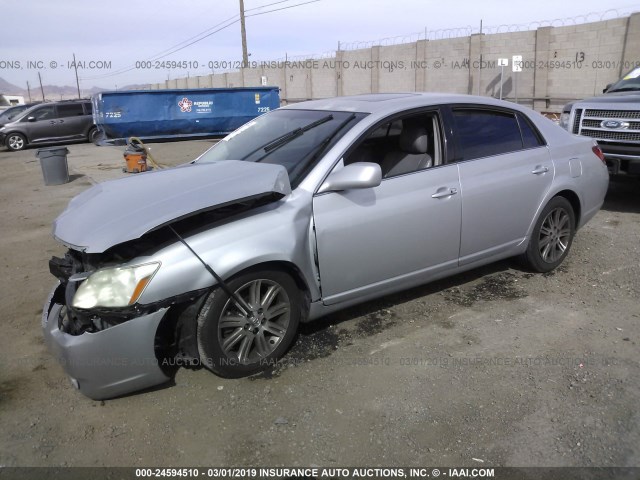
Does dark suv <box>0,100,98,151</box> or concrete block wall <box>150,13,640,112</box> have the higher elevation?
concrete block wall <box>150,13,640,112</box>

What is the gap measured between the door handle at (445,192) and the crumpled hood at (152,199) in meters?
1.16

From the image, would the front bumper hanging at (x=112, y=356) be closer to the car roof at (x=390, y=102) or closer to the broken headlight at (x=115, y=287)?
the broken headlight at (x=115, y=287)

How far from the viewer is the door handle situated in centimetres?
378

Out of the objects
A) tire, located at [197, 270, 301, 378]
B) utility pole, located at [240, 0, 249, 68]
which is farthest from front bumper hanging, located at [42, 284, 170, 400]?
utility pole, located at [240, 0, 249, 68]

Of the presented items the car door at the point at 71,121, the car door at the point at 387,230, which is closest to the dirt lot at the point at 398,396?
the car door at the point at 387,230

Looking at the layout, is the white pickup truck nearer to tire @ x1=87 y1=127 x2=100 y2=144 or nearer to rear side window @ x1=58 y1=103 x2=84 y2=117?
tire @ x1=87 y1=127 x2=100 y2=144

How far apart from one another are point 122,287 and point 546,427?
2.37m

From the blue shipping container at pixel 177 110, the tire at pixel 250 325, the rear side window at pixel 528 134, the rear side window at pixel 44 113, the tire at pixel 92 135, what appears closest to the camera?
the tire at pixel 250 325

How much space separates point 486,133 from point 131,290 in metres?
2.99

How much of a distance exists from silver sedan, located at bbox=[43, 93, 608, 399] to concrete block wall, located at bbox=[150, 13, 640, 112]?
16521mm

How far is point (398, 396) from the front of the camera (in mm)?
3035

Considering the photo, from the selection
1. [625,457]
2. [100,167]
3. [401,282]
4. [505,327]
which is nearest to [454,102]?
[401,282]

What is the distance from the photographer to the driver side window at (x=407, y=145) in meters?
3.90

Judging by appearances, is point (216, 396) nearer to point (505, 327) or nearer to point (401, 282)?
point (401, 282)
